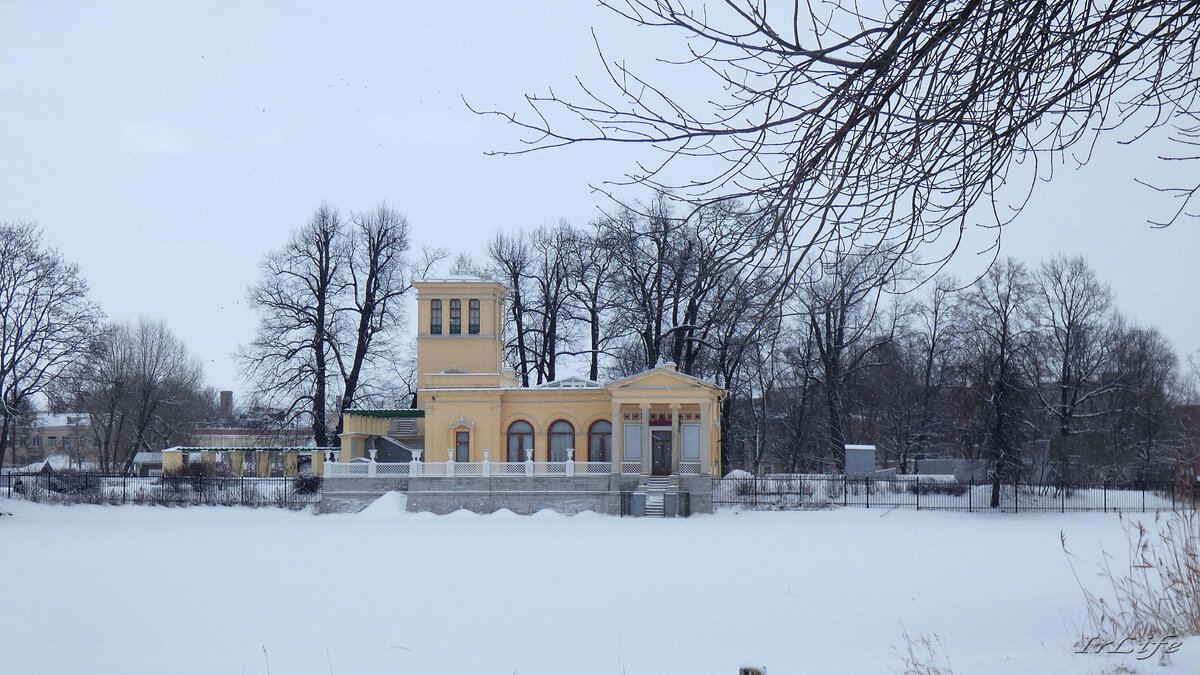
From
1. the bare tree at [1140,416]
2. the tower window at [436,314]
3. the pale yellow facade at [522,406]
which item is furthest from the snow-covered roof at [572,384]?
the bare tree at [1140,416]

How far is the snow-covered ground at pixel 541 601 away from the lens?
10.5 m

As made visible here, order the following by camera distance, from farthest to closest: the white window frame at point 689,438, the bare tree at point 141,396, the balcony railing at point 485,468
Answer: the bare tree at point 141,396 → the white window frame at point 689,438 → the balcony railing at point 485,468

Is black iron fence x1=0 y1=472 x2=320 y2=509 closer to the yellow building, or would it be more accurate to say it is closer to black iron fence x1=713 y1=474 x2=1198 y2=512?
the yellow building

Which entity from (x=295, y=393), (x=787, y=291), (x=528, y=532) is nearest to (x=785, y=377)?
(x=295, y=393)

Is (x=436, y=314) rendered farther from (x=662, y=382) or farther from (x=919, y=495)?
(x=919, y=495)

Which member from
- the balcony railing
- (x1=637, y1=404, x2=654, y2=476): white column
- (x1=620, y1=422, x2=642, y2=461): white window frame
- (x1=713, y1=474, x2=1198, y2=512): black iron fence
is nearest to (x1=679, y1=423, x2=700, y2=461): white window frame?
the balcony railing

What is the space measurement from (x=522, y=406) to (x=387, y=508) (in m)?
6.44

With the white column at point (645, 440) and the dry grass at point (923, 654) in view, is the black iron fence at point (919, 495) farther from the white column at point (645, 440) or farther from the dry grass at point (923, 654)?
the dry grass at point (923, 654)

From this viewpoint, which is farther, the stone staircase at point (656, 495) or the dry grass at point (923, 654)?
the stone staircase at point (656, 495)

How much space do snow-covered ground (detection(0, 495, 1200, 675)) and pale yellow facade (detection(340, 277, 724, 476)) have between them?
32.3 ft

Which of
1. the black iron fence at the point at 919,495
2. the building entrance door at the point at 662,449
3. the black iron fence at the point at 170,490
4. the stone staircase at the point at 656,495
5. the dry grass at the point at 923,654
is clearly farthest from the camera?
the building entrance door at the point at 662,449

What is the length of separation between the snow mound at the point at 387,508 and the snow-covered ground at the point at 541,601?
280 inches

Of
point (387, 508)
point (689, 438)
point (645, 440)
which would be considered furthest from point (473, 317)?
point (689, 438)

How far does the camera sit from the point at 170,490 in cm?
3878
